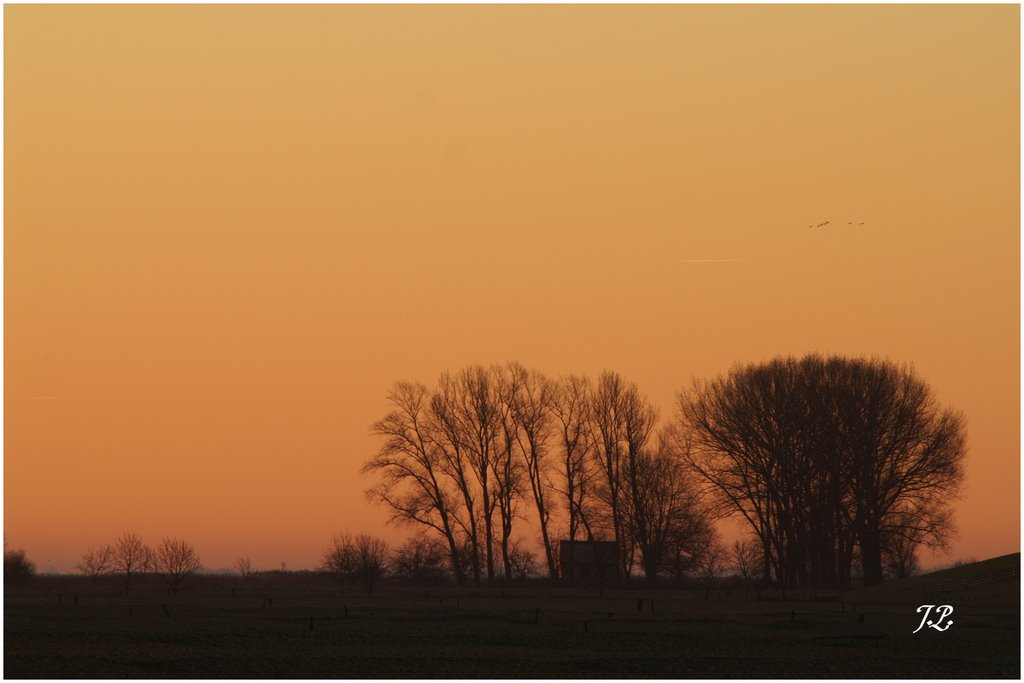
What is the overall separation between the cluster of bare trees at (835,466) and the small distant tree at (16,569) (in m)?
41.3

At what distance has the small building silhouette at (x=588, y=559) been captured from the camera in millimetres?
101625

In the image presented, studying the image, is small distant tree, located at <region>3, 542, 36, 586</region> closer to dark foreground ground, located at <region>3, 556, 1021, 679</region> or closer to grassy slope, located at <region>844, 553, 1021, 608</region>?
dark foreground ground, located at <region>3, 556, 1021, 679</region>

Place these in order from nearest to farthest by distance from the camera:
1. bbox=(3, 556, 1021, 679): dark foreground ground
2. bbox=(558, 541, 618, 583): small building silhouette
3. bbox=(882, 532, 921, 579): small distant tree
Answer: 1. bbox=(3, 556, 1021, 679): dark foreground ground
2. bbox=(882, 532, 921, 579): small distant tree
3. bbox=(558, 541, 618, 583): small building silhouette

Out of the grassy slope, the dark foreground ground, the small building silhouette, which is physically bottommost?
the dark foreground ground

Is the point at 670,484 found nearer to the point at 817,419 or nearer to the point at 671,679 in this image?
the point at 817,419

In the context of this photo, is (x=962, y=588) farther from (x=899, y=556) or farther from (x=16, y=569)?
(x=16, y=569)

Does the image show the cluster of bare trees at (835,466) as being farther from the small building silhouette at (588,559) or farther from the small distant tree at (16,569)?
the small distant tree at (16,569)

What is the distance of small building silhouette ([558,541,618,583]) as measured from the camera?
333 ft

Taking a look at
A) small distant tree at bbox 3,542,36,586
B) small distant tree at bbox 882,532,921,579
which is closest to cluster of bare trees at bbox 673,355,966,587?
small distant tree at bbox 882,532,921,579

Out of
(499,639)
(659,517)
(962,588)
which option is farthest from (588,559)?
(499,639)

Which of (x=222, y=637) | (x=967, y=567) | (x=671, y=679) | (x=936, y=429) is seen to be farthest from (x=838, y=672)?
(x=936, y=429)

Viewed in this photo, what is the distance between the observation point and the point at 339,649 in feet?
147

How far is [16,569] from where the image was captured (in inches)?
3600

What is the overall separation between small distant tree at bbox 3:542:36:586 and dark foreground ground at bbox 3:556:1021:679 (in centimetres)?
1504
